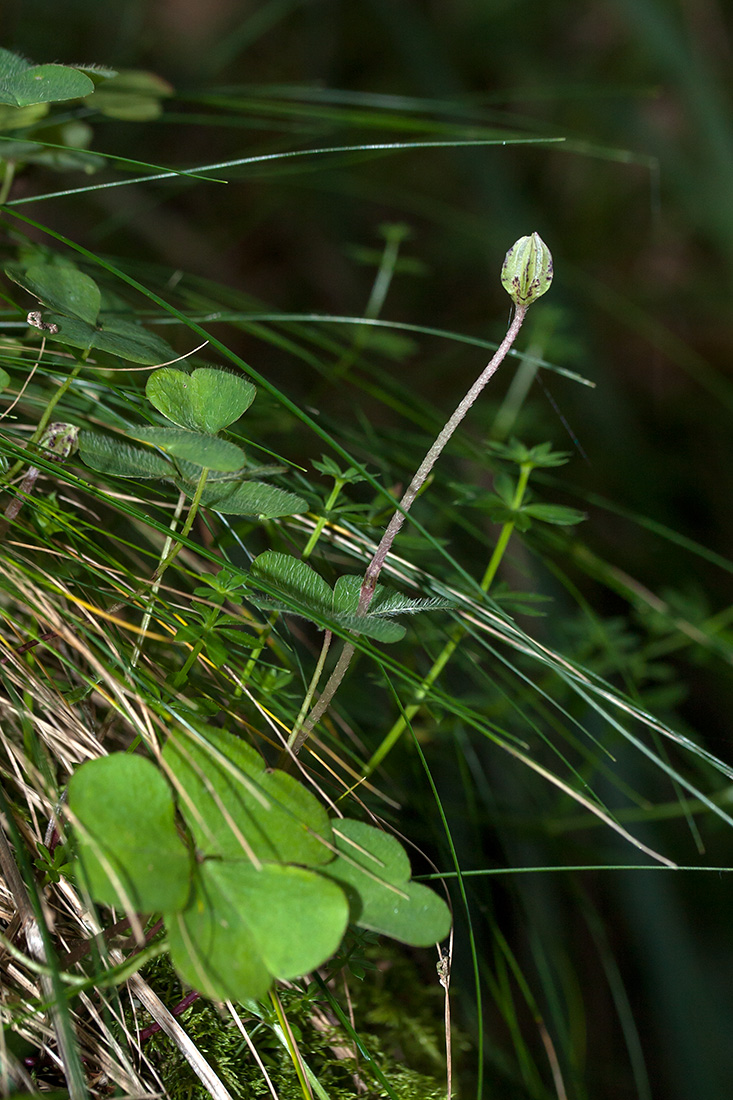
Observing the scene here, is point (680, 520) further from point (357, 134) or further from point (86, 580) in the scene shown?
point (86, 580)

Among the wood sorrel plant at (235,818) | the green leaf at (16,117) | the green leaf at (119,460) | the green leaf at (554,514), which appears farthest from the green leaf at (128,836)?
the green leaf at (16,117)

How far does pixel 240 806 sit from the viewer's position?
465 mm

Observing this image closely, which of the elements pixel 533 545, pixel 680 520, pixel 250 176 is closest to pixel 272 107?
pixel 250 176

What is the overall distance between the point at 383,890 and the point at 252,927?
9 cm

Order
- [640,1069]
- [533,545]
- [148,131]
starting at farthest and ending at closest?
1. [148,131]
2. [533,545]
3. [640,1069]

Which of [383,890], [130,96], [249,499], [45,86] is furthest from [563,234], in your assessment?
[383,890]

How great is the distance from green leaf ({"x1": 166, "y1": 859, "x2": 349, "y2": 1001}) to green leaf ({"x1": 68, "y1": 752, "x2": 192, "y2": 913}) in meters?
0.02

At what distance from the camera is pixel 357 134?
5.40ft

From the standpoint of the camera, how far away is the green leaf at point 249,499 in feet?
1.84

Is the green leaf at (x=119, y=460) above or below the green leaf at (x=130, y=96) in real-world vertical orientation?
below

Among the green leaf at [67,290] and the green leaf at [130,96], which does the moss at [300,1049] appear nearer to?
the green leaf at [67,290]

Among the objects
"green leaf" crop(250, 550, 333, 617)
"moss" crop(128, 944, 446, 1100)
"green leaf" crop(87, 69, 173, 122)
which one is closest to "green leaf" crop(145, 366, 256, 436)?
"green leaf" crop(250, 550, 333, 617)

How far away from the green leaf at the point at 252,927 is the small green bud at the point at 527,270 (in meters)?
0.37

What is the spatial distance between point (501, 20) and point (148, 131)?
3.76ft
